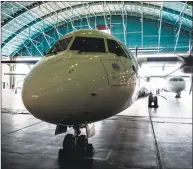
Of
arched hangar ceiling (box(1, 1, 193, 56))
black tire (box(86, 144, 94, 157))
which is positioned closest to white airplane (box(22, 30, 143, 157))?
black tire (box(86, 144, 94, 157))

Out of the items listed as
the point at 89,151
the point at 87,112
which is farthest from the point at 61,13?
the point at 87,112

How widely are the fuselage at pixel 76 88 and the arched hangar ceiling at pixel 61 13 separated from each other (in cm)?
2958

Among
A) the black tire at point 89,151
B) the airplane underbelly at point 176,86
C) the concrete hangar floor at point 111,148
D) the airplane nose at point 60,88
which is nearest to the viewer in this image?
the airplane nose at point 60,88

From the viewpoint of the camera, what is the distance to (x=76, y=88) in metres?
4.14

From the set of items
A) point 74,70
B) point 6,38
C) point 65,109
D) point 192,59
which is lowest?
point 65,109

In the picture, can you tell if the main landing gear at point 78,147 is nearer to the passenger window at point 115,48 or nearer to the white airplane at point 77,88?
the white airplane at point 77,88

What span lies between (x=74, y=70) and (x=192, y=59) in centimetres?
809

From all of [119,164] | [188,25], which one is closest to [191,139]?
[119,164]

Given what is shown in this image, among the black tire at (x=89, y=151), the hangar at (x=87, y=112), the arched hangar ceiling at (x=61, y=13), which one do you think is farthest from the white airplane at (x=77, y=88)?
the arched hangar ceiling at (x=61, y=13)

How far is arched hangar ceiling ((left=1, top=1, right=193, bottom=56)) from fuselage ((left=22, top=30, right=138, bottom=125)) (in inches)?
1165

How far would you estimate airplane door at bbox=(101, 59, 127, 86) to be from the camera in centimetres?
481

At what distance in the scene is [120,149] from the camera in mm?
6508

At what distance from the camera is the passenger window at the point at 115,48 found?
5.99 m

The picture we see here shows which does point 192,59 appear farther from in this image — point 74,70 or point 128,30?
point 128,30
